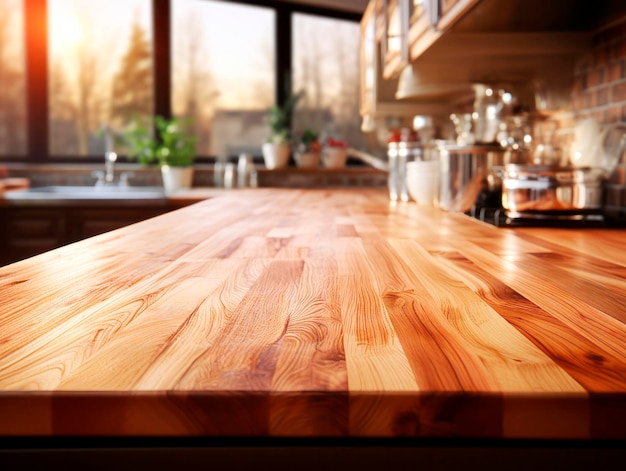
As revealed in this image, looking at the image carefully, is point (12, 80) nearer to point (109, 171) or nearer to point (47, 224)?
point (109, 171)

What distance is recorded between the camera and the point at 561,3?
5.37 feet

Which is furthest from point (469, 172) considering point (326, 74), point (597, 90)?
point (326, 74)

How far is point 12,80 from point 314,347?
13.0 ft

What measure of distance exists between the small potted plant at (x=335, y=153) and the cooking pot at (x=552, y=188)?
8.42 ft

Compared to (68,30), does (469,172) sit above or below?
below

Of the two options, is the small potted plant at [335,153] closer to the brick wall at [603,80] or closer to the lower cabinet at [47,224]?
the lower cabinet at [47,224]

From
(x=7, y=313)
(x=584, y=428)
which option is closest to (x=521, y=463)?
(x=584, y=428)

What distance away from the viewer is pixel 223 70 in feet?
13.6

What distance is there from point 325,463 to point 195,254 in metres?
0.65

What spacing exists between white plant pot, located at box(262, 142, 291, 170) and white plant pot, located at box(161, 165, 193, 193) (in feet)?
1.62

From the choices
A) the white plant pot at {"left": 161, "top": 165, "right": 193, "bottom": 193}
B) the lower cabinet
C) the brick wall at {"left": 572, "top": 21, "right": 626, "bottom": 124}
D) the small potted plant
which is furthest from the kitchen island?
the small potted plant

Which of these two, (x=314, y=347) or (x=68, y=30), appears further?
(x=68, y=30)

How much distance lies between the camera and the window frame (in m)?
3.92

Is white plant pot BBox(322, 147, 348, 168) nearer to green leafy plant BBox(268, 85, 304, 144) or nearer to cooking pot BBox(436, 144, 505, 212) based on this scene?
green leafy plant BBox(268, 85, 304, 144)
